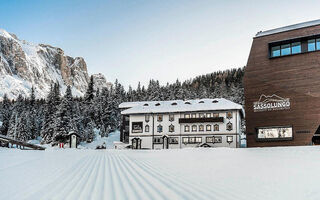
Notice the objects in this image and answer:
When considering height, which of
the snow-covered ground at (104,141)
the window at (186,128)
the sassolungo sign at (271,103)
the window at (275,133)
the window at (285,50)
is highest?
the window at (285,50)

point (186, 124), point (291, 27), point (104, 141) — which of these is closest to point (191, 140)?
point (186, 124)

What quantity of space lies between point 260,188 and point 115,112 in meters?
79.1

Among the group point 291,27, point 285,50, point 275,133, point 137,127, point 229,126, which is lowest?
point 275,133

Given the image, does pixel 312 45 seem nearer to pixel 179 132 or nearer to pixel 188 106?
pixel 188 106

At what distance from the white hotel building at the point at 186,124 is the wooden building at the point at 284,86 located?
52.7 ft

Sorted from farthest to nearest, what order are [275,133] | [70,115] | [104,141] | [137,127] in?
[104,141]
[70,115]
[137,127]
[275,133]

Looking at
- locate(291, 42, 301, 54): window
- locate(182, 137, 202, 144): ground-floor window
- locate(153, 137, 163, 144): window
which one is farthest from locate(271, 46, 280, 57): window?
locate(153, 137, 163, 144): window

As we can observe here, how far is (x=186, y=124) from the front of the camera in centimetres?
5200

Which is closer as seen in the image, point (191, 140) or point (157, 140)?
point (191, 140)

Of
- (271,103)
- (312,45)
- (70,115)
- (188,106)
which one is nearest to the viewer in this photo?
(312,45)

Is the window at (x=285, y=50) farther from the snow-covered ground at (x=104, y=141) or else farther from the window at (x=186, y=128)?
the snow-covered ground at (x=104, y=141)

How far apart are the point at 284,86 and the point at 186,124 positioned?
887 inches

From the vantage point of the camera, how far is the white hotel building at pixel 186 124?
49406mm

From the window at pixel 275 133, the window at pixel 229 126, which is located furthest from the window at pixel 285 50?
the window at pixel 229 126
